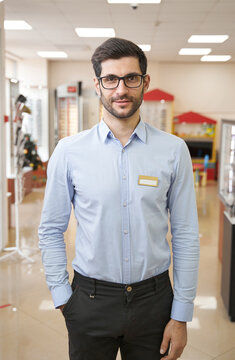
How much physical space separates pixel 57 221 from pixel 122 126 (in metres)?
0.46

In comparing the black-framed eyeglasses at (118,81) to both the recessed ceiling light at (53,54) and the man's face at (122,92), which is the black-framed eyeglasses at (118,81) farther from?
the recessed ceiling light at (53,54)

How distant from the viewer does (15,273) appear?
16.3 feet

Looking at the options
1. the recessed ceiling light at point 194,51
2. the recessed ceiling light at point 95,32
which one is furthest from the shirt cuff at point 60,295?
the recessed ceiling light at point 194,51

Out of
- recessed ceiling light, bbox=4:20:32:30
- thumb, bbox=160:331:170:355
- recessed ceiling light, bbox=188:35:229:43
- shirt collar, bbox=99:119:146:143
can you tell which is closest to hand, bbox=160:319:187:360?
thumb, bbox=160:331:170:355

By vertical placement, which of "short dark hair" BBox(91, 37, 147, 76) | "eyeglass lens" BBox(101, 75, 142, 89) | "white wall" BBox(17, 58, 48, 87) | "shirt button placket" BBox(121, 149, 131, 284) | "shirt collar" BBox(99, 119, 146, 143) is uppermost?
"white wall" BBox(17, 58, 48, 87)

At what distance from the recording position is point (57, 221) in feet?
5.50

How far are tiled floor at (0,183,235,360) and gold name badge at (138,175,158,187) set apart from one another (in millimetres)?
1015

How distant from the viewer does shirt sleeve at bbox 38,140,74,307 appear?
64.2 inches

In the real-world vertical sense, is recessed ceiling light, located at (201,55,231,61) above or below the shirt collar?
above

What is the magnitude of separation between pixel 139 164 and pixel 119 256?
13.8 inches

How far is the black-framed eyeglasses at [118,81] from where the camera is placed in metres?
1.50

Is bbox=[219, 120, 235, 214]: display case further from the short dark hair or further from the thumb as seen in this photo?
the short dark hair

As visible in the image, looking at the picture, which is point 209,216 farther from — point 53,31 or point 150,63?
point 150,63

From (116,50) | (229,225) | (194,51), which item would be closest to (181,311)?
(116,50)
